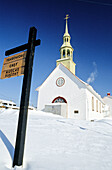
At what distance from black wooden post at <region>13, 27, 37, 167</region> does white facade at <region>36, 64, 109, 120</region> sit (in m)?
13.9

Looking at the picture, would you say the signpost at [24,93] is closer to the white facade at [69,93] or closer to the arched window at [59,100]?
the white facade at [69,93]

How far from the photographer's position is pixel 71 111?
54.1ft

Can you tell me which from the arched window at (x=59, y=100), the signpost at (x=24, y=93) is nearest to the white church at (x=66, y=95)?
the arched window at (x=59, y=100)

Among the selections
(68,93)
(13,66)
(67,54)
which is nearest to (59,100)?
(68,93)

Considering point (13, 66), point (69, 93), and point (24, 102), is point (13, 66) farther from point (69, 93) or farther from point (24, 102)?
point (69, 93)

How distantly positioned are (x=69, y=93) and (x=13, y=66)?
14.3 meters

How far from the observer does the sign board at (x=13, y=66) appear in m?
3.08

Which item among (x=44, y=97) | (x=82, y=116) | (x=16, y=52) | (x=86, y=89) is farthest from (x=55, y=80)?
(x=16, y=52)

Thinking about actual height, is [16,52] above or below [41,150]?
above

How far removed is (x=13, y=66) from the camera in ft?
10.7

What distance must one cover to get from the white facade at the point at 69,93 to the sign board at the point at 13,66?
545 inches

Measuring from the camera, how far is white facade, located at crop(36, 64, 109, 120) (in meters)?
16.2

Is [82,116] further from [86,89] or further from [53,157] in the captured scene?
[53,157]

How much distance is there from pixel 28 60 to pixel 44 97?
16264 millimetres
